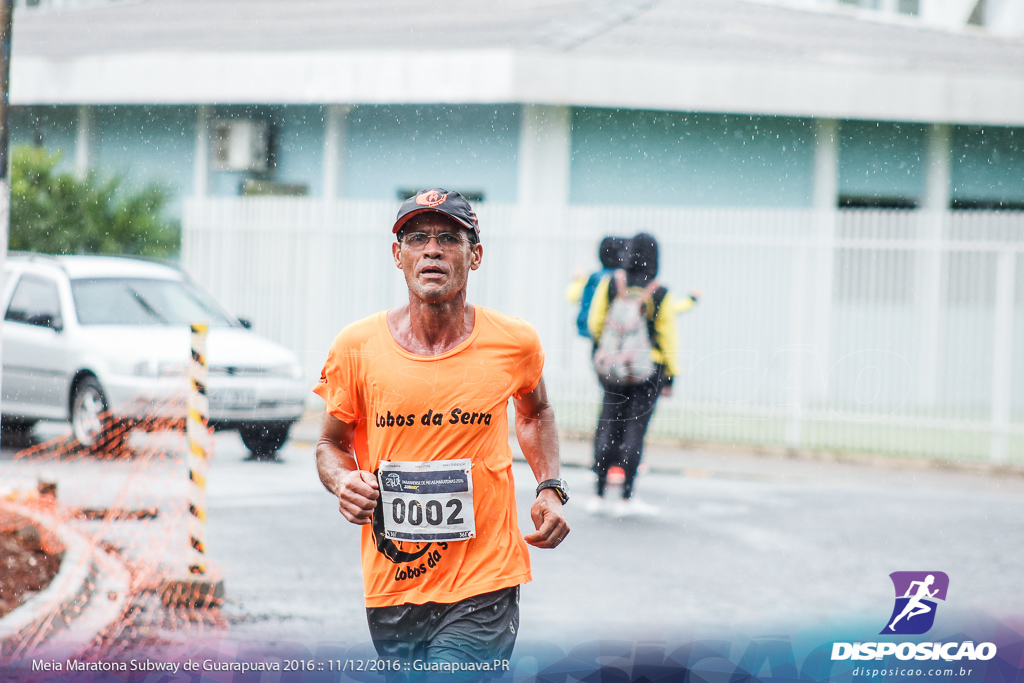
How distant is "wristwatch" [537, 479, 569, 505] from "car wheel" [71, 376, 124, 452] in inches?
137

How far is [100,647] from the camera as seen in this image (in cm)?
443

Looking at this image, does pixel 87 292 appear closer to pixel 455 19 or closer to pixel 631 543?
pixel 455 19

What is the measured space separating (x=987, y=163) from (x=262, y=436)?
137 inches

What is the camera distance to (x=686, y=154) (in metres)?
5.14

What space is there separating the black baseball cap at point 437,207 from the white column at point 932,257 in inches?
116

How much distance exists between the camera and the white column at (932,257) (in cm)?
526

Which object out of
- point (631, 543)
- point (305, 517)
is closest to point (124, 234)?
point (305, 517)

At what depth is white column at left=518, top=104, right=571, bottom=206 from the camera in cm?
534

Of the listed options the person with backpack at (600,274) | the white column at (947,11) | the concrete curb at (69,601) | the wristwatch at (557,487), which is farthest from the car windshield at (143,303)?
the white column at (947,11)

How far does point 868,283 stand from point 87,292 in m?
4.11

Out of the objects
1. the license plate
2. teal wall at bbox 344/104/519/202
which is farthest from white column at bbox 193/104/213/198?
the license plate

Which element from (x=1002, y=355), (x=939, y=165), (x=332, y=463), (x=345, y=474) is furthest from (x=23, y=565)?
(x=1002, y=355)

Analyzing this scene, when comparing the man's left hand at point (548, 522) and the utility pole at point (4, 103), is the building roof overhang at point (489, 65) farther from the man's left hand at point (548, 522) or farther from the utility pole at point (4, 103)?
the man's left hand at point (548, 522)

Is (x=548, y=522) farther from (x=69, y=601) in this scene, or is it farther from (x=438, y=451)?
(x=69, y=601)
